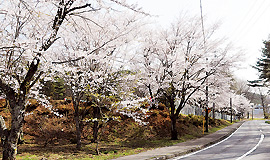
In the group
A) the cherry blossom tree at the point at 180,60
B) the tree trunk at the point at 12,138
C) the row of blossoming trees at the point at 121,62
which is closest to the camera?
the tree trunk at the point at 12,138

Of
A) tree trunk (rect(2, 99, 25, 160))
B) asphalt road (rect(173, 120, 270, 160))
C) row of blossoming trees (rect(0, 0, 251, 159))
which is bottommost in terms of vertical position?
asphalt road (rect(173, 120, 270, 160))

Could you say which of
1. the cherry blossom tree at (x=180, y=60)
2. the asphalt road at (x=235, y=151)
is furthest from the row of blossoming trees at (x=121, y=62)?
the asphalt road at (x=235, y=151)

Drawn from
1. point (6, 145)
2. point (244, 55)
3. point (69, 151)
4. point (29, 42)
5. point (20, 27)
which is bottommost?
point (69, 151)

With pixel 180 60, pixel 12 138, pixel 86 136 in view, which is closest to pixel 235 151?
pixel 180 60

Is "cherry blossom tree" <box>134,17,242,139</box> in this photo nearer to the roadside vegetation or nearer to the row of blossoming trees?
the row of blossoming trees

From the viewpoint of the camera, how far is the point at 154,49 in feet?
57.2

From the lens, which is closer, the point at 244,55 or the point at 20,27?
the point at 20,27

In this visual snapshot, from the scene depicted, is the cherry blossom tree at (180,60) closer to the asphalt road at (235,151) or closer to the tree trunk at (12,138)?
the asphalt road at (235,151)

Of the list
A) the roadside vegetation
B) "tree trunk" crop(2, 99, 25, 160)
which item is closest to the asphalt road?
the roadside vegetation

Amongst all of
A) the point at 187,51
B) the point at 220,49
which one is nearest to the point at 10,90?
the point at 187,51

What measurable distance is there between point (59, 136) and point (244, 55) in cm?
1477

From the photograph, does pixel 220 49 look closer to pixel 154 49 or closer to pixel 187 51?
pixel 187 51

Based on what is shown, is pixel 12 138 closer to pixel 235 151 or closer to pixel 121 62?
pixel 121 62

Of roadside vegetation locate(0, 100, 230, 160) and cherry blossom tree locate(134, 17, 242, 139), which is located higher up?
cherry blossom tree locate(134, 17, 242, 139)
